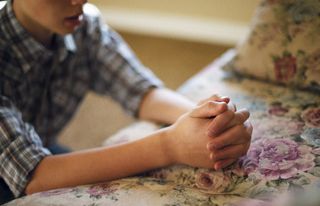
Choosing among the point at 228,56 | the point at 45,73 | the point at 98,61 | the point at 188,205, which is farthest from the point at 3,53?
the point at 228,56

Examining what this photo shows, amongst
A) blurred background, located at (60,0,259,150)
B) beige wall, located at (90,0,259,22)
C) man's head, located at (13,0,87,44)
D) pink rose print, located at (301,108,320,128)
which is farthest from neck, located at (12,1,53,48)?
beige wall, located at (90,0,259,22)

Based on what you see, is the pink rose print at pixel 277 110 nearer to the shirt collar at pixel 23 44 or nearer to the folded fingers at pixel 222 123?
the folded fingers at pixel 222 123

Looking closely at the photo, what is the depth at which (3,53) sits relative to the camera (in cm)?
88

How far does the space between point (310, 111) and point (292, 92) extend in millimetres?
107

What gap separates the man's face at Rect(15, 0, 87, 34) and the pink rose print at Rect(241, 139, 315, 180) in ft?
1.56

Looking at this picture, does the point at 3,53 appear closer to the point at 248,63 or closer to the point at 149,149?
the point at 149,149

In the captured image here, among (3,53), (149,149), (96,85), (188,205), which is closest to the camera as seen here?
(188,205)

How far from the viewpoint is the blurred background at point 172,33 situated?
1959 millimetres

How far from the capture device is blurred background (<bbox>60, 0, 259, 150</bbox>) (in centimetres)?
196

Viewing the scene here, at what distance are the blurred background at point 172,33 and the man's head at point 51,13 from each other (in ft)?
3.11

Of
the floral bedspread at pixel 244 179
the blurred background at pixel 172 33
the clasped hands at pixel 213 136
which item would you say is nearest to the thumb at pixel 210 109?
the clasped hands at pixel 213 136

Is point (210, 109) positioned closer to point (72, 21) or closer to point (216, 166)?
point (216, 166)

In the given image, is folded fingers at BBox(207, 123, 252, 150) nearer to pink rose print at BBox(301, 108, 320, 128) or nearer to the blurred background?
pink rose print at BBox(301, 108, 320, 128)

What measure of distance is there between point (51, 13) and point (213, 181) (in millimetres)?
496
